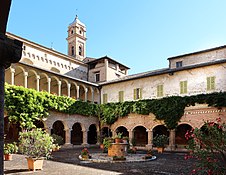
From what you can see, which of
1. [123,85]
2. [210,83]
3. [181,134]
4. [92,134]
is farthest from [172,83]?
[92,134]

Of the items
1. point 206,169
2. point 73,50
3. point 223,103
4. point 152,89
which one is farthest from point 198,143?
point 73,50

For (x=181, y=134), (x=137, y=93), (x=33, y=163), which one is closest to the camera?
(x=33, y=163)

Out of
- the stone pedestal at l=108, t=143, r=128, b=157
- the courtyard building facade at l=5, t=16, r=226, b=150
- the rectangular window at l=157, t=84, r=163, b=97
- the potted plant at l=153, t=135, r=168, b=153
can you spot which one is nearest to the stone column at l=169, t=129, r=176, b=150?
the courtyard building facade at l=5, t=16, r=226, b=150

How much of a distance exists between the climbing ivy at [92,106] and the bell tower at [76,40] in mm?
15803

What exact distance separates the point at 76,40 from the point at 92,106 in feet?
56.1

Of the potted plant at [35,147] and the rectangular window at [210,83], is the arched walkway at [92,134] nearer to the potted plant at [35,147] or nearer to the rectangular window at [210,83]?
the rectangular window at [210,83]

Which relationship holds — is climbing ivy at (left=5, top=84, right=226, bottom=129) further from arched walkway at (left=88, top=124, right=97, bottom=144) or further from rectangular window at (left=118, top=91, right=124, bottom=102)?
arched walkway at (left=88, top=124, right=97, bottom=144)

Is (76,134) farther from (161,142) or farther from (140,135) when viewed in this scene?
(161,142)

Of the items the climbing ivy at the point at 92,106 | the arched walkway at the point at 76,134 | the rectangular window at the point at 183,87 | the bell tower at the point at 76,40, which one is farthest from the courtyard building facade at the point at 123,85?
the bell tower at the point at 76,40

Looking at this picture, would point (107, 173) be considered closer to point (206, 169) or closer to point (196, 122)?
point (206, 169)

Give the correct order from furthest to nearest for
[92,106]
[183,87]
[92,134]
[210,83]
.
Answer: [92,134], [92,106], [183,87], [210,83]

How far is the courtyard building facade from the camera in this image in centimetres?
2081

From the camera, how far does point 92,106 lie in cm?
2628

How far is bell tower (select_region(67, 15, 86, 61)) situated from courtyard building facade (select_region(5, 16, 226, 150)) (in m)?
7.44
